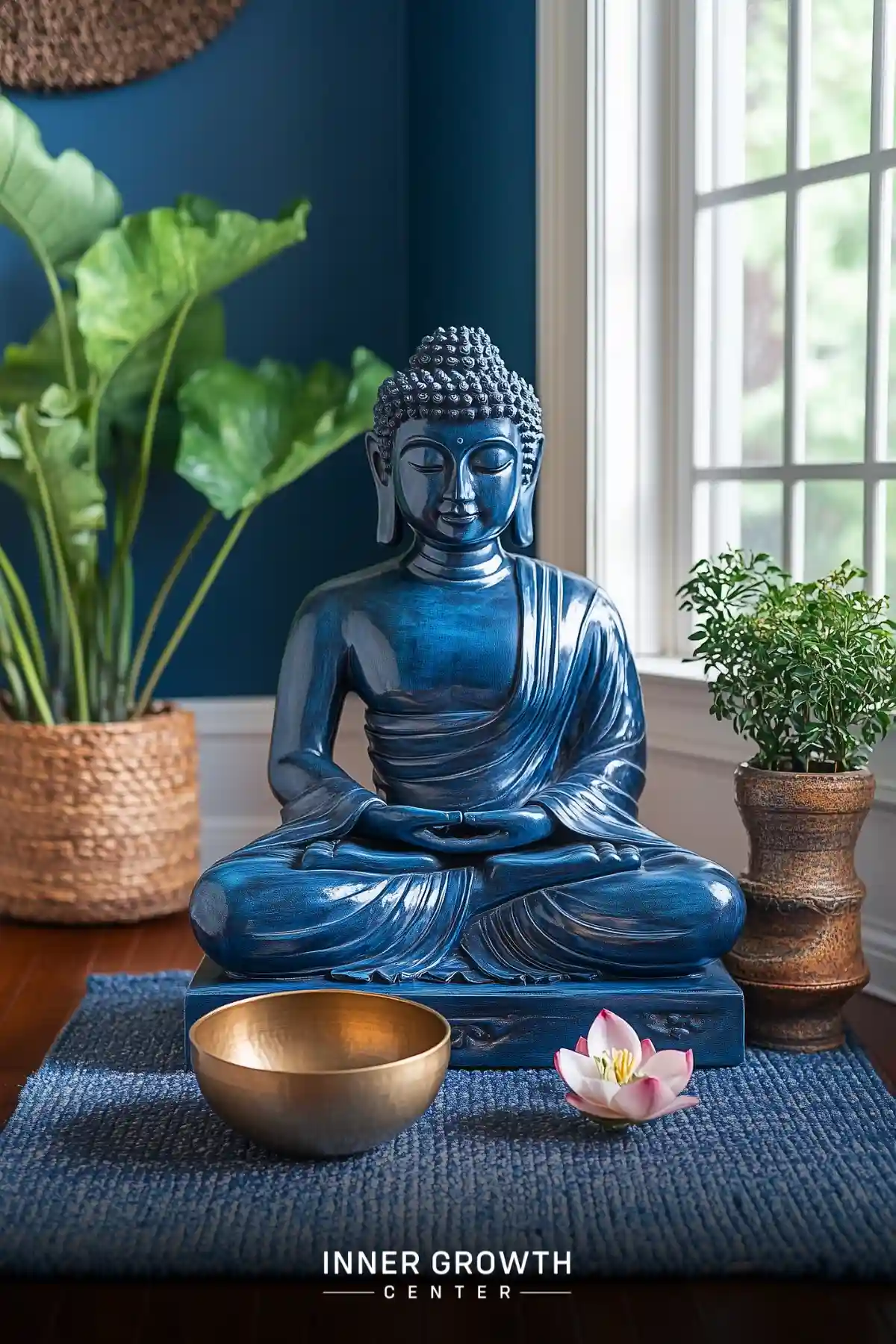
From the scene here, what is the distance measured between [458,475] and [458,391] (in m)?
0.12

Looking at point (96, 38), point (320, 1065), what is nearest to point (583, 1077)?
point (320, 1065)

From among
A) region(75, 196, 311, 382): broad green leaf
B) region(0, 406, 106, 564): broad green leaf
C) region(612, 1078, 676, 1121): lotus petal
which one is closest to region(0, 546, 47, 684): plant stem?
region(0, 406, 106, 564): broad green leaf

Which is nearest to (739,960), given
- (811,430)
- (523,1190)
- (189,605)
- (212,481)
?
(523,1190)

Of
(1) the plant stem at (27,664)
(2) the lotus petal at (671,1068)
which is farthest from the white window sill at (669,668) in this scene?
→ (1) the plant stem at (27,664)

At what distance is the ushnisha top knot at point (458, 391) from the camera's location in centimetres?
232

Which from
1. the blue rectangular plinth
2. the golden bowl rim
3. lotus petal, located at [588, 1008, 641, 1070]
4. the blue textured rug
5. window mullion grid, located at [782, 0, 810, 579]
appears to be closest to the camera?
the blue textured rug

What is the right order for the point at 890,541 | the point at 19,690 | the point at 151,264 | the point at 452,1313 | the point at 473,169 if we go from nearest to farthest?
the point at 452,1313 < the point at 890,541 < the point at 151,264 < the point at 19,690 < the point at 473,169

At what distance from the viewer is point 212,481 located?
307cm

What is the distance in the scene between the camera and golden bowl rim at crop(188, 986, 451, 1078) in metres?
1.73

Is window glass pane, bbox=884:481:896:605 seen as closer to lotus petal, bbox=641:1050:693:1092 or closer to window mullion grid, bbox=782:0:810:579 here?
window mullion grid, bbox=782:0:810:579

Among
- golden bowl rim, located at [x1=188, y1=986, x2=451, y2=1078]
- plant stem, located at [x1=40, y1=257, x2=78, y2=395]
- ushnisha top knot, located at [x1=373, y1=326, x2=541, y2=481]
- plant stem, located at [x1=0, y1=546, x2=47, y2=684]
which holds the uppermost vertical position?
plant stem, located at [x1=40, y1=257, x2=78, y2=395]

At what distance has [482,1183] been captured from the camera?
1.78 metres

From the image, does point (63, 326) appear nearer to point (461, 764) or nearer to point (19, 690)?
point (19, 690)

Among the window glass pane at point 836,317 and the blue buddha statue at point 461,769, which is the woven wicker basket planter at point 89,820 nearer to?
the blue buddha statue at point 461,769
